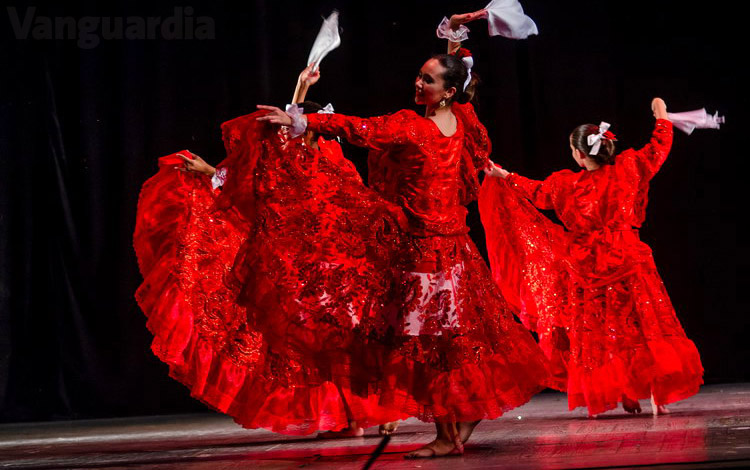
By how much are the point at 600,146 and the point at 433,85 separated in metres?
1.57

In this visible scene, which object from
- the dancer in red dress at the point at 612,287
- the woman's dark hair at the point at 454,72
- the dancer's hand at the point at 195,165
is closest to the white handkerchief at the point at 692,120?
the dancer in red dress at the point at 612,287

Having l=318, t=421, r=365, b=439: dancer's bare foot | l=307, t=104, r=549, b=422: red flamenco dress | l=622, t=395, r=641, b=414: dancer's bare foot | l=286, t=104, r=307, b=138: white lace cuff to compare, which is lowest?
l=622, t=395, r=641, b=414: dancer's bare foot

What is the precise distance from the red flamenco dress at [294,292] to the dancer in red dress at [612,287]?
1.09 metres

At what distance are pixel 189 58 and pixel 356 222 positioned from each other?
3186 millimetres

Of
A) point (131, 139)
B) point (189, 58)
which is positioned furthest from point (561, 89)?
point (131, 139)

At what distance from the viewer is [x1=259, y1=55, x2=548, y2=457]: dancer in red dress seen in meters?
2.98

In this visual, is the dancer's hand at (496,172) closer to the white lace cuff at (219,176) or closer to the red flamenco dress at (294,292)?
the red flamenco dress at (294,292)

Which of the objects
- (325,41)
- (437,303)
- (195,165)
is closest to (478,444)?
(437,303)

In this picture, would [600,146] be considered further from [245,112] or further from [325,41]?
[245,112]

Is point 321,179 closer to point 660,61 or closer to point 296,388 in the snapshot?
point 296,388

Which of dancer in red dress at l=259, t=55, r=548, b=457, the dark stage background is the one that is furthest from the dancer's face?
the dark stage background

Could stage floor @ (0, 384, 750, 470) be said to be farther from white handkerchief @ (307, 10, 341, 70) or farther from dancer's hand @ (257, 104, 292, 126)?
white handkerchief @ (307, 10, 341, 70)

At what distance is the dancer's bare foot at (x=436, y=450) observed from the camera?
9.81 feet

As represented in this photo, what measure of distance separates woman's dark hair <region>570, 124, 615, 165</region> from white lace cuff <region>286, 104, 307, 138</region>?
183cm
